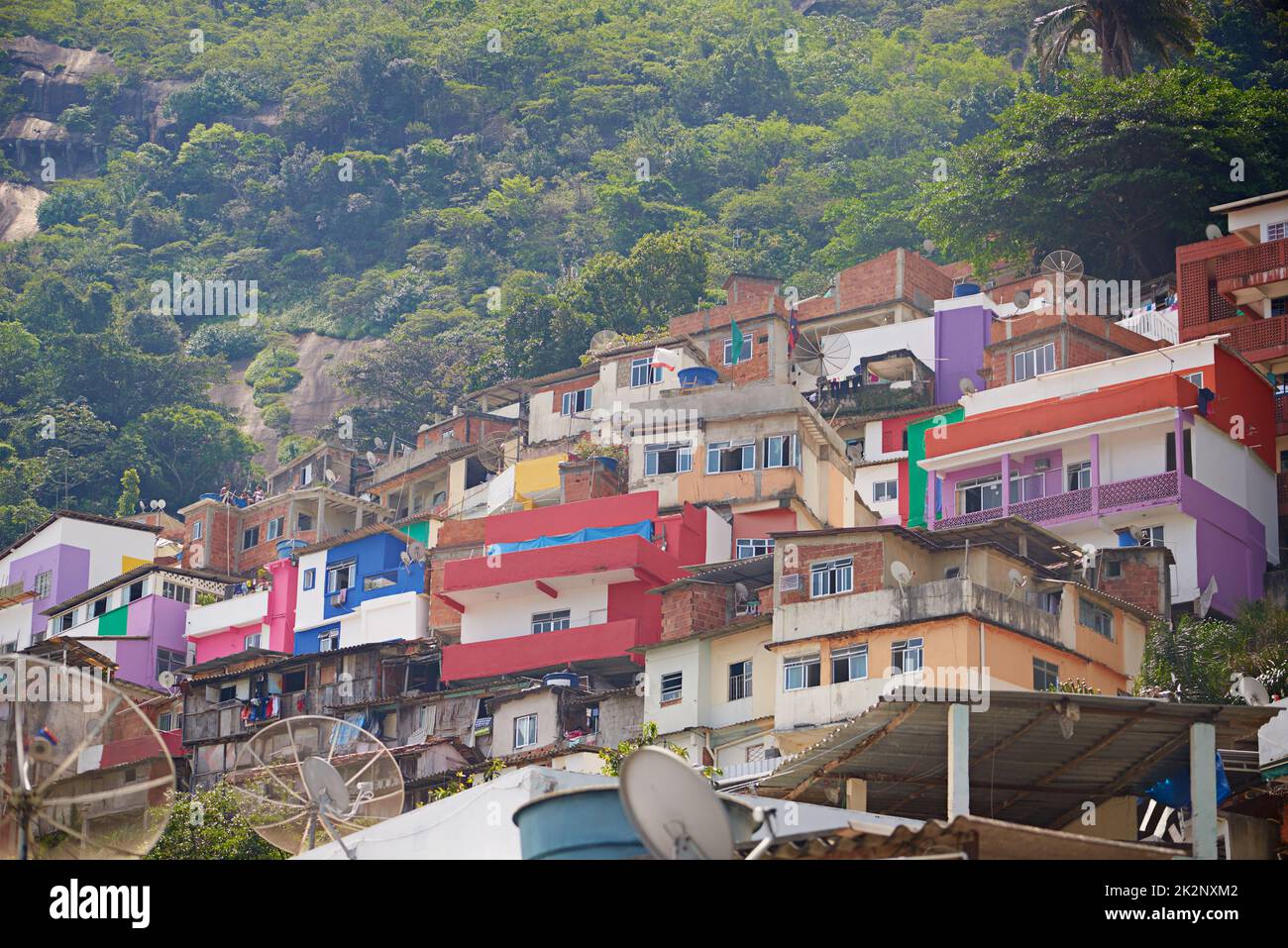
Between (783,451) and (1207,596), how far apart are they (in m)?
12.0

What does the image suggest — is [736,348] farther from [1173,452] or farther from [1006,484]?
[1173,452]

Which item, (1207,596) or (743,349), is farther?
(743,349)

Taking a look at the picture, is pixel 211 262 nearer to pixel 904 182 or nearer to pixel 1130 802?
pixel 904 182

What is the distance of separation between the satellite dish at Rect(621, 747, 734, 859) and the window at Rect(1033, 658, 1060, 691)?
850 inches

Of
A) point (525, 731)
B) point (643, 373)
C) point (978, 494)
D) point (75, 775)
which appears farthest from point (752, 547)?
point (75, 775)

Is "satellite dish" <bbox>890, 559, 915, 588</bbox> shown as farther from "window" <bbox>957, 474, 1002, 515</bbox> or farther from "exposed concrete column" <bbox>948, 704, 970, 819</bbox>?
"exposed concrete column" <bbox>948, 704, 970, 819</bbox>

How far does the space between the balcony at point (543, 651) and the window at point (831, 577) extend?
760cm

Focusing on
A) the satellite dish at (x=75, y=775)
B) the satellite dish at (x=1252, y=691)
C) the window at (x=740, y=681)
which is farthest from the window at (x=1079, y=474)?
the satellite dish at (x=75, y=775)

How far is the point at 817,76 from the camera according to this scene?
123 meters

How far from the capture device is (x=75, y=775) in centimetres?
1928

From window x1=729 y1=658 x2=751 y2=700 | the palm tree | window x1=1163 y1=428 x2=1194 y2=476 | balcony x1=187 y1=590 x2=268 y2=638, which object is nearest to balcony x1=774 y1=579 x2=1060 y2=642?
window x1=729 y1=658 x2=751 y2=700

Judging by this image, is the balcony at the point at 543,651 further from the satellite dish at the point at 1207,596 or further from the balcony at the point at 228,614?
the satellite dish at the point at 1207,596

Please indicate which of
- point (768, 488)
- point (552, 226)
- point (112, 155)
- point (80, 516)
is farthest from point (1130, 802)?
point (112, 155)
